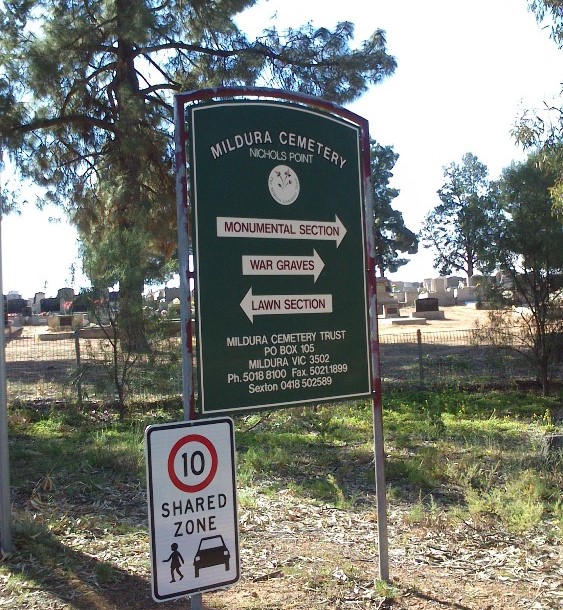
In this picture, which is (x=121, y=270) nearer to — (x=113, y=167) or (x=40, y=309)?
(x=113, y=167)

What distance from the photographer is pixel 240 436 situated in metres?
10.1

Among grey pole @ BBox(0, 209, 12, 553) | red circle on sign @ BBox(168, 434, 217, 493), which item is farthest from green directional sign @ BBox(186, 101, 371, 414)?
grey pole @ BBox(0, 209, 12, 553)

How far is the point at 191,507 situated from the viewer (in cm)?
344

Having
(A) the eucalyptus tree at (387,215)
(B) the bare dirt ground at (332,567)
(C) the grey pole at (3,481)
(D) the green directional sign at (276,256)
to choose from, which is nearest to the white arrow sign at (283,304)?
(D) the green directional sign at (276,256)

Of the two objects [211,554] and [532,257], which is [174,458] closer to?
[211,554]

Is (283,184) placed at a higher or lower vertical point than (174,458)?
higher

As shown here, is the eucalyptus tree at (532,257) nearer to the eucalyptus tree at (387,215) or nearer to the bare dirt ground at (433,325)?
the bare dirt ground at (433,325)

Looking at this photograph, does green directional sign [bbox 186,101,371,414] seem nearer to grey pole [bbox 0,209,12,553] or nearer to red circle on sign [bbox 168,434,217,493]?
red circle on sign [bbox 168,434,217,493]

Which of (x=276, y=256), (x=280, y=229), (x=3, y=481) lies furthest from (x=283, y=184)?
(x=3, y=481)

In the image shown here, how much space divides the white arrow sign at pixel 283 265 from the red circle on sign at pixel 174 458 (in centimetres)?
107

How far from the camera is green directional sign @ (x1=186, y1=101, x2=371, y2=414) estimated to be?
4.05m

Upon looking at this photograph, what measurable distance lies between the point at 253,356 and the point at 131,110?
13757 mm

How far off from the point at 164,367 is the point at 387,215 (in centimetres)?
5917

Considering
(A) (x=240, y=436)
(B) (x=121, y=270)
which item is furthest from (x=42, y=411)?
(A) (x=240, y=436)
